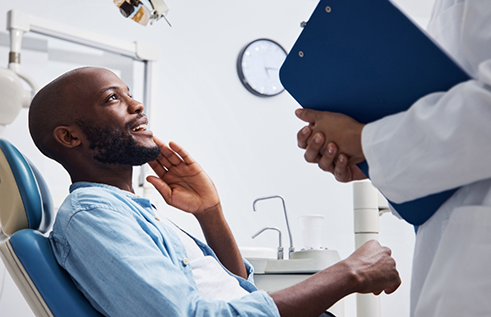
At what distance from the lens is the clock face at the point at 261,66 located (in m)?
A: 2.74

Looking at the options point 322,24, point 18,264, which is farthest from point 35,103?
point 322,24

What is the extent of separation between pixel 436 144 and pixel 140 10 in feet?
3.99

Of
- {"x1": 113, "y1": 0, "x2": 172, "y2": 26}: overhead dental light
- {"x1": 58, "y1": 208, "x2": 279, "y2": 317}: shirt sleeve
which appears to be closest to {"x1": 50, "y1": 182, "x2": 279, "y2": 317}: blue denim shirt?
{"x1": 58, "y1": 208, "x2": 279, "y2": 317}: shirt sleeve

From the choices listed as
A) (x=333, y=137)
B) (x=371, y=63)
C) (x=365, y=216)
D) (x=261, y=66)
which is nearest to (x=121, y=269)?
(x=333, y=137)

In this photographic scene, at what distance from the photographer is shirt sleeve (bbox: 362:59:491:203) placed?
59cm

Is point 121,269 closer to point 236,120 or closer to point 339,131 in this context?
point 339,131

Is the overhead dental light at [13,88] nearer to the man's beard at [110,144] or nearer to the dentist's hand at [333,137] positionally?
the man's beard at [110,144]

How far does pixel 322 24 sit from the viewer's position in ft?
2.40

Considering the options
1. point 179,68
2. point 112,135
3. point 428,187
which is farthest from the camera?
point 179,68

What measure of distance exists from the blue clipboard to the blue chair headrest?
0.59 meters

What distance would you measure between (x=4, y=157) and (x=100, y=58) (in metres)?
1.39

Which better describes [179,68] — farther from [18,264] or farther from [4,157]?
[18,264]

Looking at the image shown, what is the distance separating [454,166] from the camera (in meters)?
0.61

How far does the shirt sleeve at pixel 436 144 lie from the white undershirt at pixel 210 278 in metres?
0.50
